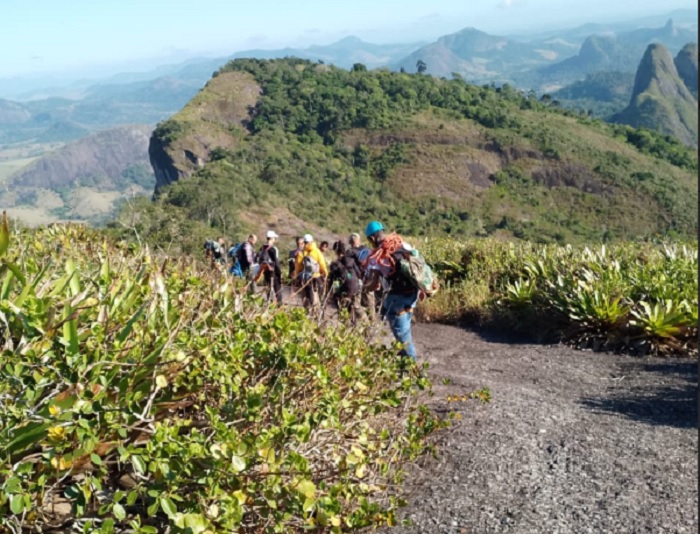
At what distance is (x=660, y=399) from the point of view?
500 centimetres

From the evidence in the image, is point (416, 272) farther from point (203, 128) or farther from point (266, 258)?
point (203, 128)

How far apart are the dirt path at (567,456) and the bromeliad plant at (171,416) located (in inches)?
12.4

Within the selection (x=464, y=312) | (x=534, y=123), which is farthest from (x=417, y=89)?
(x=464, y=312)

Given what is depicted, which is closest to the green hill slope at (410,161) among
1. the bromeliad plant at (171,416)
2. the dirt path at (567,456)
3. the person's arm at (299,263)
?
the person's arm at (299,263)

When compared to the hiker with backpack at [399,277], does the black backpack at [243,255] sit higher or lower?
lower

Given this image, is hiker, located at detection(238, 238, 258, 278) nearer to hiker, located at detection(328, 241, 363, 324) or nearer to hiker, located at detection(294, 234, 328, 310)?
hiker, located at detection(294, 234, 328, 310)

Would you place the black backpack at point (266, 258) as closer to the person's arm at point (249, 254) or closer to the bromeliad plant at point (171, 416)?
the person's arm at point (249, 254)

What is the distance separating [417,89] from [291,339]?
4160 inches

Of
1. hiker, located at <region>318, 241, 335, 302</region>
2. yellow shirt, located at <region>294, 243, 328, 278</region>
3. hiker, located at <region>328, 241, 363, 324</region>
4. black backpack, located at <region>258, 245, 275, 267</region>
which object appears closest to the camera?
hiker, located at <region>318, 241, 335, 302</region>

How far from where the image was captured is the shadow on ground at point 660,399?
15.0 ft

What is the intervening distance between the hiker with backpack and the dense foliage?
2.21m

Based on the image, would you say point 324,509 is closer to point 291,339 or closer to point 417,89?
point 291,339

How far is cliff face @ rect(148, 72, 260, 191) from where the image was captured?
8975 centimetres

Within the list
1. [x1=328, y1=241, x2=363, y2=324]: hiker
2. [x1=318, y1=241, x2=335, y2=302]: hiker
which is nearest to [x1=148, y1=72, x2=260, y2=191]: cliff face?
[x1=318, y1=241, x2=335, y2=302]: hiker
